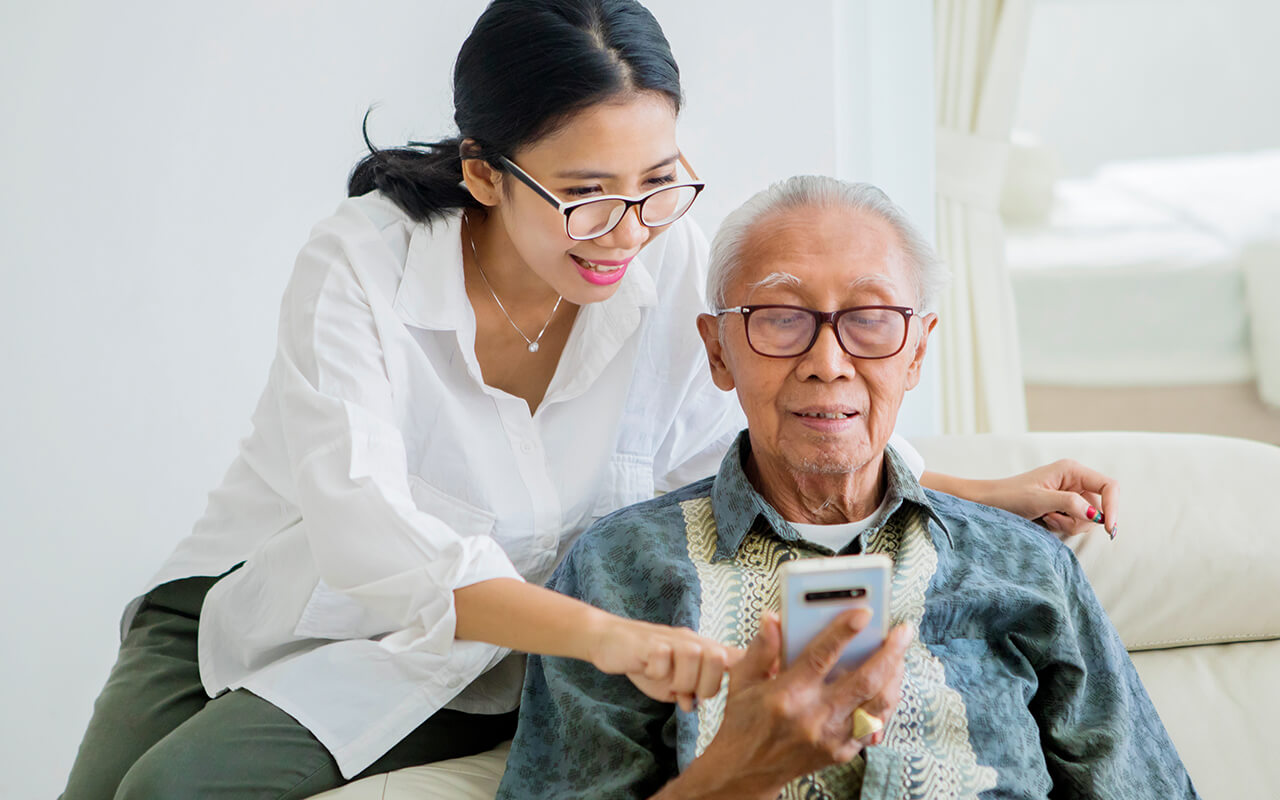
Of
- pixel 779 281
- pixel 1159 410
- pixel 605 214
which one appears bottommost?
pixel 1159 410

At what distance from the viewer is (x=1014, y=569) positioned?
61.3 inches

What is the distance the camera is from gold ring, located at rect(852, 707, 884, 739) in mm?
1131

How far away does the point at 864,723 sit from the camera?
1.13 metres

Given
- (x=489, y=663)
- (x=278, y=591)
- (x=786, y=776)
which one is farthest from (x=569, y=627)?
(x=278, y=591)

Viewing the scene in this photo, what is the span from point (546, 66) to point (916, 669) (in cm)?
91

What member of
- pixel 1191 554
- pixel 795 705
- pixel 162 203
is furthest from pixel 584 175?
pixel 162 203

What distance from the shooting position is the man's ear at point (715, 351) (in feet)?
5.41

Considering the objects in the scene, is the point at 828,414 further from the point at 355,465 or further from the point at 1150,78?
the point at 1150,78

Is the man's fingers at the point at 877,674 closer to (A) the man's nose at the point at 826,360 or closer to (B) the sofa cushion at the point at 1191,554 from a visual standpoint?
(A) the man's nose at the point at 826,360

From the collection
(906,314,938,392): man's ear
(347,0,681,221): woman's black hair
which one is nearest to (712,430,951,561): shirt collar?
(906,314,938,392): man's ear

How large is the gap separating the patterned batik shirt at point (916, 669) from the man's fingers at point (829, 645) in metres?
0.30

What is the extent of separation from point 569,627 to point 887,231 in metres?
0.74

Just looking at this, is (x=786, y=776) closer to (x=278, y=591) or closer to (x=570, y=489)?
(x=570, y=489)

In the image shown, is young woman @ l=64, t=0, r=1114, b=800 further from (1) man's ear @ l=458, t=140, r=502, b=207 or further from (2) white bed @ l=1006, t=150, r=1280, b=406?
(2) white bed @ l=1006, t=150, r=1280, b=406
